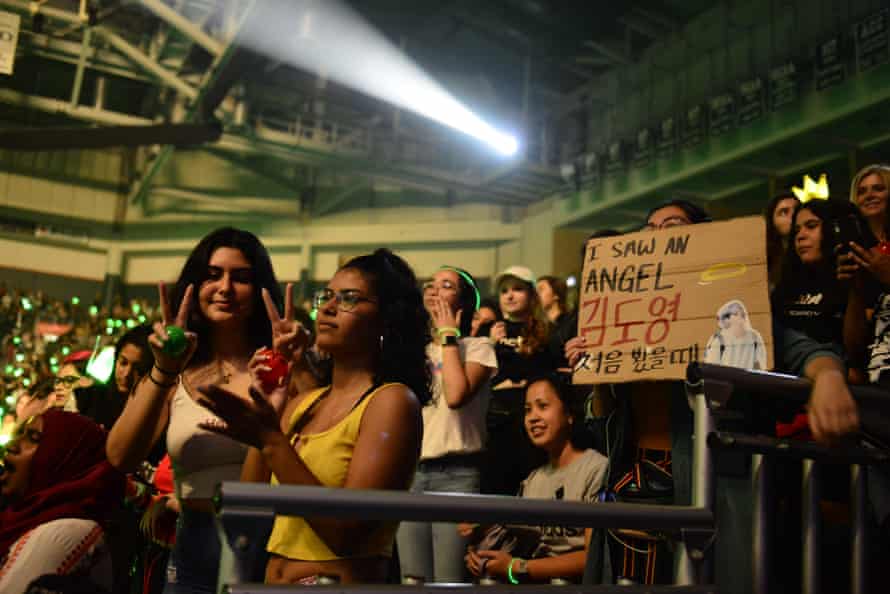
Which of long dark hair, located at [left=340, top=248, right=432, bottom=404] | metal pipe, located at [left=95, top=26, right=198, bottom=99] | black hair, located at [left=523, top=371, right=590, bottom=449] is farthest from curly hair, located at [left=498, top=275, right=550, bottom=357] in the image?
metal pipe, located at [left=95, top=26, right=198, bottom=99]

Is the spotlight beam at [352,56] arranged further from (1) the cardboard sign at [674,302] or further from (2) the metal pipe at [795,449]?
(2) the metal pipe at [795,449]

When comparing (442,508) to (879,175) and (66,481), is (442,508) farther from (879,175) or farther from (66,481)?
(879,175)

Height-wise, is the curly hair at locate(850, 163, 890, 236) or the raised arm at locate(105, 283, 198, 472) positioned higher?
the curly hair at locate(850, 163, 890, 236)

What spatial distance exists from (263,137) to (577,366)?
8.93 m

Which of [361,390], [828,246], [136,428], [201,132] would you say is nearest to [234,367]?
[136,428]

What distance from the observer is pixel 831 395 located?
5.67 feet

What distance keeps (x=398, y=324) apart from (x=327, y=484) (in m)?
0.50

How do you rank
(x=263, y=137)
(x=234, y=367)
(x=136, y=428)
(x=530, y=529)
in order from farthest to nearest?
(x=263, y=137) → (x=530, y=529) → (x=234, y=367) → (x=136, y=428)

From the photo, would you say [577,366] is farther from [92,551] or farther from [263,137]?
[263,137]

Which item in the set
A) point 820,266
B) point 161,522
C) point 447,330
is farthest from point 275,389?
point 447,330

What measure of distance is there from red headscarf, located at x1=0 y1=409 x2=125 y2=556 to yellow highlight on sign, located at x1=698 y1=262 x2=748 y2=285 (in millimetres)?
1908

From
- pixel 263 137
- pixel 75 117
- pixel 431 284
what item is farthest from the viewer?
Result: pixel 263 137

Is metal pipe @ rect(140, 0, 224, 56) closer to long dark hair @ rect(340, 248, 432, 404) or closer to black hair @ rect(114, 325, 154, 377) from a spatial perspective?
black hair @ rect(114, 325, 154, 377)

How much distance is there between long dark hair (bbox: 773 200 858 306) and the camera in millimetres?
2592
